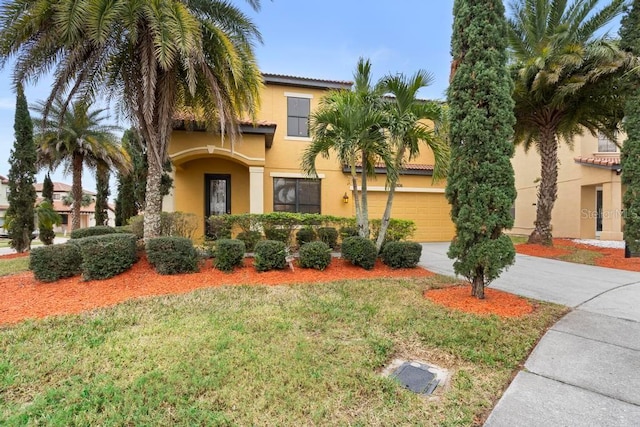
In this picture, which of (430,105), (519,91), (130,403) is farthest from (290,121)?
(130,403)

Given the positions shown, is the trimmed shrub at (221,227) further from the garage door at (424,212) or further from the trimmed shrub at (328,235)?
the garage door at (424,212)

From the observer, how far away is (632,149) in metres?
6.65

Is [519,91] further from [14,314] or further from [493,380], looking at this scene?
[14,314]

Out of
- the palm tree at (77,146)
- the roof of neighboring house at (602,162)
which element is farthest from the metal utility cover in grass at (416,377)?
the palm tree at (77,146)

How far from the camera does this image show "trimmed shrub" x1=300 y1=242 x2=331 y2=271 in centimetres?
745

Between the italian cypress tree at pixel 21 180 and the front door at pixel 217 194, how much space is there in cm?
868

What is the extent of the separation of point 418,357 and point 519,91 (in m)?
11.3

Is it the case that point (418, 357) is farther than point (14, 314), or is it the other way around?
point (14, 314)

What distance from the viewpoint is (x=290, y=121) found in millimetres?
13445

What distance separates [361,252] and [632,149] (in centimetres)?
619

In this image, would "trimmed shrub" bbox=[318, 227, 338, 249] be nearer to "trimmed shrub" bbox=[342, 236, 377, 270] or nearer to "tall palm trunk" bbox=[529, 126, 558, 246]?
"trimmed shrub" bbox=[342, 236, 377, 270]

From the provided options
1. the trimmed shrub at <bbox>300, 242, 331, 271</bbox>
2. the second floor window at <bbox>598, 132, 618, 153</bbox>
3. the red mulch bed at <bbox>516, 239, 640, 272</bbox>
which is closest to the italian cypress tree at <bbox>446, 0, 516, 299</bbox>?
the trimmed shrub at <bbox>300, 242, 331, 271</bbox>

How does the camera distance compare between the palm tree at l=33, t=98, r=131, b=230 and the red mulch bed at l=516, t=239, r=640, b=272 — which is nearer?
the red mulch bed at l=516, t=239, r=640, b=272

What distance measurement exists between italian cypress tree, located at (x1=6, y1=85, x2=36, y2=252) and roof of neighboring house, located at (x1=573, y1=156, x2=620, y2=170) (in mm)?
25641
